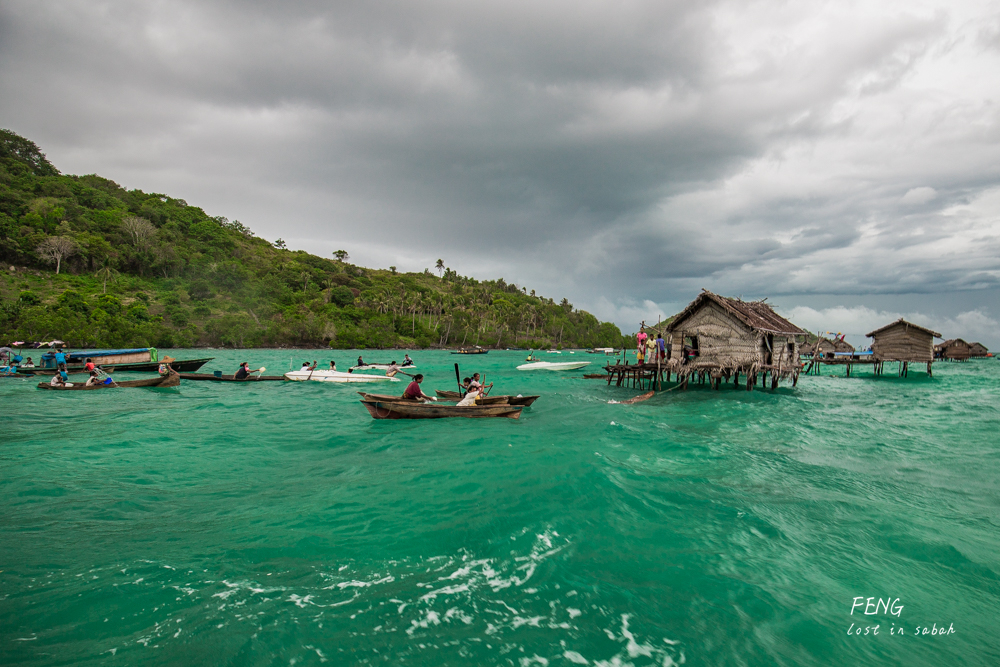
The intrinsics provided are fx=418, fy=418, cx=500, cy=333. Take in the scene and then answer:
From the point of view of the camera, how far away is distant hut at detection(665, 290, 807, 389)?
23.3 meters

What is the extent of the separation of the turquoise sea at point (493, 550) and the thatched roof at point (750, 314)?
32.8 feet

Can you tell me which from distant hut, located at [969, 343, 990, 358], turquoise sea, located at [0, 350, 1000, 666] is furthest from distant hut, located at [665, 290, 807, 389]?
distant hut, located at [969, 343, 990, 358]

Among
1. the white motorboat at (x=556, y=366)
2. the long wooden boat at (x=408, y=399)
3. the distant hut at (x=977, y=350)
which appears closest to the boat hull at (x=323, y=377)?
the long wooden boat at (x=408, y=399)

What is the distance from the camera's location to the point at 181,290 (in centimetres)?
9406

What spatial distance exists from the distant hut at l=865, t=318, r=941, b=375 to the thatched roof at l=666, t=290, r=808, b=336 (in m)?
17.8

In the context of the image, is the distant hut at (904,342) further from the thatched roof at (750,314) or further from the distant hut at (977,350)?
the distant hut at (977,350)

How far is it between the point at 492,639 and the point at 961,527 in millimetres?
8632

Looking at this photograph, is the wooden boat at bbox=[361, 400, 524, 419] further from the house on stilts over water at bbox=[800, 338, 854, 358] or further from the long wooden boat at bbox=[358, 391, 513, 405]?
the house on stilts over water at bbox=[800, 338, 854, 358]

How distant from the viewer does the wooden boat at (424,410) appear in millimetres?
16484

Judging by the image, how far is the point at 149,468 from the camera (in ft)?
33.9

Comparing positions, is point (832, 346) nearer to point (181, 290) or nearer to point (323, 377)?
point (323, 377)

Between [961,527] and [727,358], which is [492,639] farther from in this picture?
[727,358]

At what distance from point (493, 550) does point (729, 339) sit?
22125 mm

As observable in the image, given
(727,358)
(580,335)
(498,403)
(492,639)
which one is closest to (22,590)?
(492,639)
